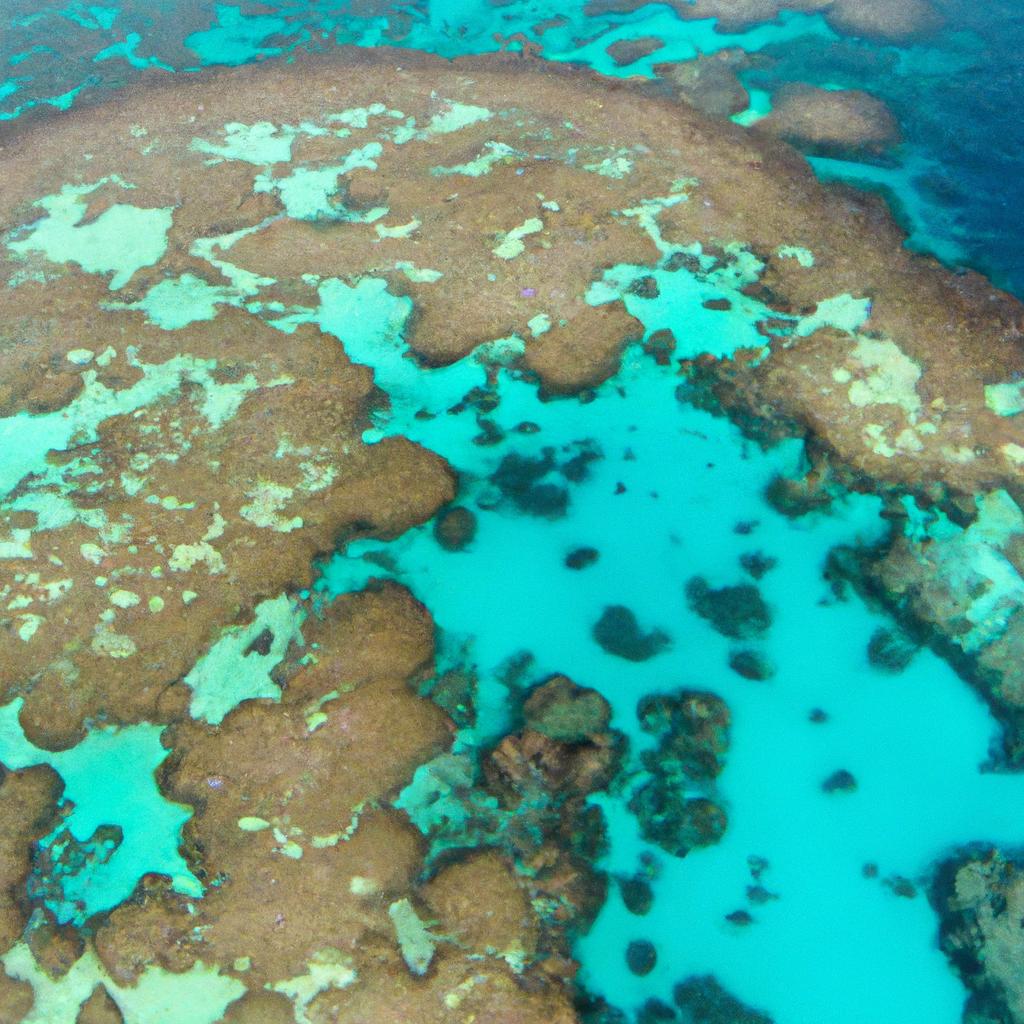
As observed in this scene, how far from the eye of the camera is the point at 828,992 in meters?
5.05

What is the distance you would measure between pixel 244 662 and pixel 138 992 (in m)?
2.21

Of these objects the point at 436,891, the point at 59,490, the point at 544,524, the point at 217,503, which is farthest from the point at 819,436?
the point at 59,490

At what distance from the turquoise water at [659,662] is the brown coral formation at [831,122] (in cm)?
153

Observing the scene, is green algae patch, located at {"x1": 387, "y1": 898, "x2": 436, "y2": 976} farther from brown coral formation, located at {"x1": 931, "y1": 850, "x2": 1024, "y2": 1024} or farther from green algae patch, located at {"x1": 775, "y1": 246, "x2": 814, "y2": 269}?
green algae patch, located at {"x1": 775, "y1": 246, "x2": 814, "y2": 269}

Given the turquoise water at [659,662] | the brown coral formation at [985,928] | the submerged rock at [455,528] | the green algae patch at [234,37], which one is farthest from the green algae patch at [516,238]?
the brown coral formation at [985,928]

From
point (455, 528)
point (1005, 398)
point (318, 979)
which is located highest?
point (1005, 398)

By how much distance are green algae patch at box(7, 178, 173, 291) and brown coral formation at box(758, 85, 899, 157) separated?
24.3 feet

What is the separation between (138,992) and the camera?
4953 mm

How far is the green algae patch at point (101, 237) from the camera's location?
814cm

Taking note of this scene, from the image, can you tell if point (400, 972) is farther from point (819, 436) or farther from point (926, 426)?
point (926, 426)

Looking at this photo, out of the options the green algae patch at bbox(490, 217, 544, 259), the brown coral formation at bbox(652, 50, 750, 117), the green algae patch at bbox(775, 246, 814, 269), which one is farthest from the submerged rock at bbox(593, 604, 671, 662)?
the brown coral formation at bbox(652, 50, 750, 117)

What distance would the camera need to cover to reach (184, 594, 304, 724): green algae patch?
577 centimetres

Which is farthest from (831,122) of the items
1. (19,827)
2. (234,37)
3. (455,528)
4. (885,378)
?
(19,827)

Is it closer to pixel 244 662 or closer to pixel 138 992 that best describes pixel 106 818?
pixel 138 992
